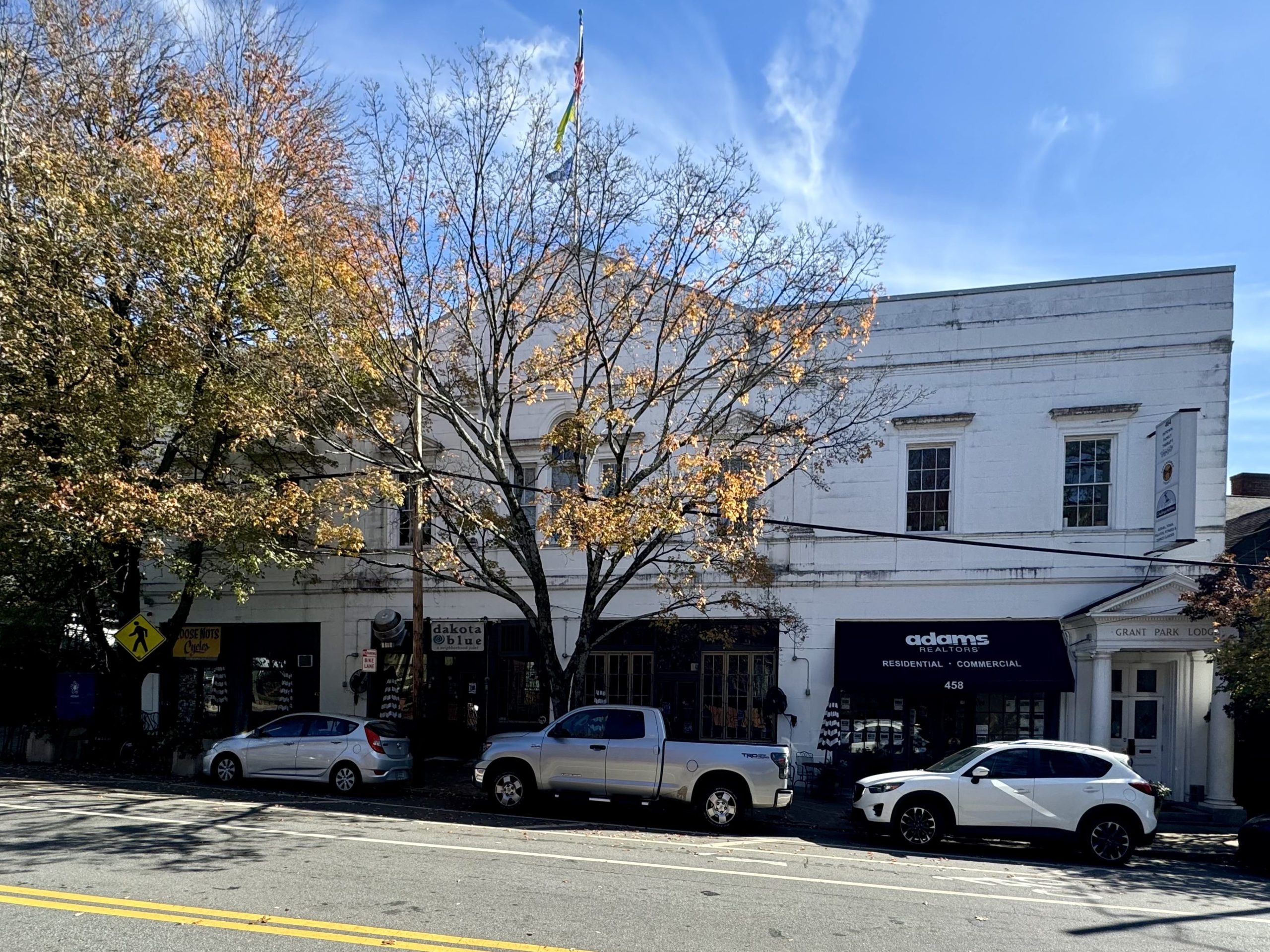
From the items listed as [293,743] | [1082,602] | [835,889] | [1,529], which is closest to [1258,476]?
[1082,602]

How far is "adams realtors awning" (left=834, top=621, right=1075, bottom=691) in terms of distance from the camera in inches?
707

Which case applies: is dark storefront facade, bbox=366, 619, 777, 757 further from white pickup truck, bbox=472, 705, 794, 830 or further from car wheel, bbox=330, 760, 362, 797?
white pickup truck, bbox=472, 705, 794, 830

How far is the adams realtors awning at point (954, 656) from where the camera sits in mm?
17969

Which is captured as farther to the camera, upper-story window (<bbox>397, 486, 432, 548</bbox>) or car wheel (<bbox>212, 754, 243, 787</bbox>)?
upper-story window (<bbox>397, 486, 432, 548</bbox>)

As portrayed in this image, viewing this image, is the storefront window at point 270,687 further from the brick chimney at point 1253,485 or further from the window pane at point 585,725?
the brick chimney at point 1253,485

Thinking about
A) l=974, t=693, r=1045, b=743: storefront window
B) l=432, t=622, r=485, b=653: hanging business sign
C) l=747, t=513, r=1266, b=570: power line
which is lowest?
l=974, t=693, r=1045, b=743: storefront window

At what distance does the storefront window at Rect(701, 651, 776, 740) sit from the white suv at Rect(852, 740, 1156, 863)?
6.66 m

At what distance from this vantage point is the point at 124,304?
17.4 m

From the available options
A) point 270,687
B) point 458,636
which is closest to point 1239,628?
point 458,636

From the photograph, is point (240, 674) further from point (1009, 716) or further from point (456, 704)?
point (1009, 716)

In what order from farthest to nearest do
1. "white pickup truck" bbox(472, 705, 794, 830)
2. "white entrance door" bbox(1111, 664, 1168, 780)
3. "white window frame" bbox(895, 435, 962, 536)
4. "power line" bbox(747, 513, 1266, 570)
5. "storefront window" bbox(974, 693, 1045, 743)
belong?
"white window frame" bbox(895, 435, 962, 536) → "storefront window" bbox(974, 693, 1045, 743) → "white entrance door" bbox(1111, 664, 1168, 780) → "power line" bbox(747, 513, 1266, 570) → "white pickup truck" bbox(472, 705, 794, 830)

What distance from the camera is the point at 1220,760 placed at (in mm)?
17000

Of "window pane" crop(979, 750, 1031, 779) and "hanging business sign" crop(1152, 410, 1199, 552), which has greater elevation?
"hanging business sign" crop(1152, 410, 1199, 552)

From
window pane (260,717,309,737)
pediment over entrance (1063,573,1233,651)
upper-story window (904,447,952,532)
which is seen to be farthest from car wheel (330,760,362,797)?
pediment over entrance (1063,573,1233,651)
